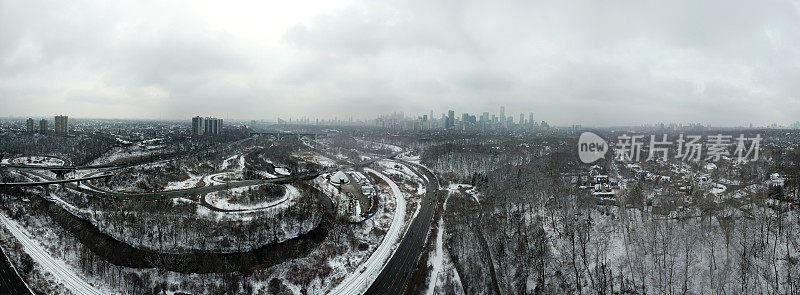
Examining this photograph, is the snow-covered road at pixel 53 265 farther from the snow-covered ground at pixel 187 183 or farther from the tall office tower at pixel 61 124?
the tall office tower at pixel 61 124

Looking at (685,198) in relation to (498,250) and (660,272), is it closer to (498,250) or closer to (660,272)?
(660,272)

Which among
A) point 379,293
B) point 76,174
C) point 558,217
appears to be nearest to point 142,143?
point 76,174

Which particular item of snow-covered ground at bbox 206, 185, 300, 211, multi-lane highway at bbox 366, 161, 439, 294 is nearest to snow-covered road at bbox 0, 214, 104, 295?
snow-covered ground at bbox 206, 185, 300, 211

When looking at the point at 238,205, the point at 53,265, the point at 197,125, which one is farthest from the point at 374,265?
the point at 197,125

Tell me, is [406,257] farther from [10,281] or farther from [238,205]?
[10,281]

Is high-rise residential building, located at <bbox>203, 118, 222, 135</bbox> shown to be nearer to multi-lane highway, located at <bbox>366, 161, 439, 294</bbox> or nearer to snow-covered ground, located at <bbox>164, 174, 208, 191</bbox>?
snow-covered ground, located at <bbox>164, 174, 208, 191</bbox>

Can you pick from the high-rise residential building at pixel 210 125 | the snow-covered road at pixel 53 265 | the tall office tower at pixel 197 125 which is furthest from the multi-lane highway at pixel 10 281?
the high-rise residential building at pixel 210 125
